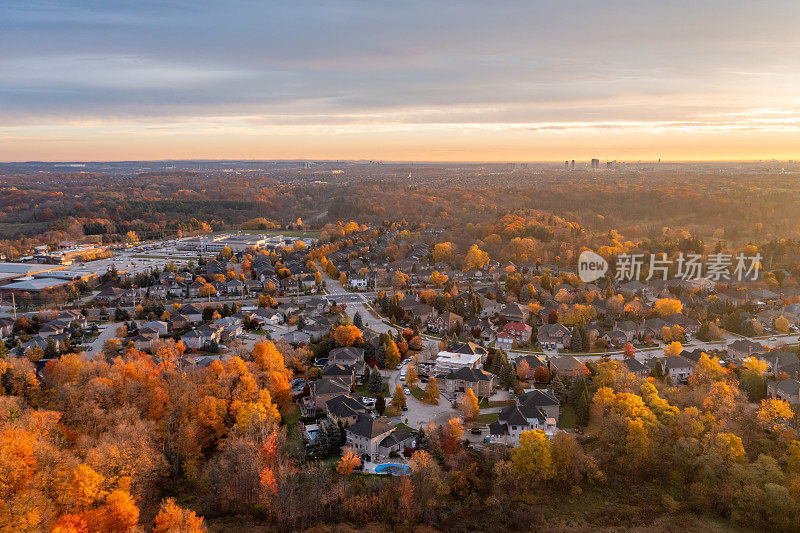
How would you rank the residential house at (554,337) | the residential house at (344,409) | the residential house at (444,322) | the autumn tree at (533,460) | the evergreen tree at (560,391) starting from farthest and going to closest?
the residential house at (444,322), the residential house at (554,337), the evergreen tree at (560,391), the residential house at (344,409), the autumn tree at (533,460)

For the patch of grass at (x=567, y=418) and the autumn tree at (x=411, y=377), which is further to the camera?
the autumn tree at (x=411, y=377)

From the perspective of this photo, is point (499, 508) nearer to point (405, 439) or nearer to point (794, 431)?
point (405, 439)

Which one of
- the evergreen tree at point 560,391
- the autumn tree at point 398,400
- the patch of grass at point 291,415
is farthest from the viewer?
the evergreen tree at point 560,391

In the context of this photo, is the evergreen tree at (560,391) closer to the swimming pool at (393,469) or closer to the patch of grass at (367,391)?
the patch of grass at (367,391)

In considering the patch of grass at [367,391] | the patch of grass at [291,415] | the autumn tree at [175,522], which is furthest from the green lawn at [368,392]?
the autumn tree at [175,522]

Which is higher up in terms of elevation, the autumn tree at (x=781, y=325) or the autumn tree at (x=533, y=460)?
the autumn tree at (x=781, y=325)

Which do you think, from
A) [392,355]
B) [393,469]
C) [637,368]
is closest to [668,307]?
[637,368]

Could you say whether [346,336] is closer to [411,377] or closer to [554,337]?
[411,377]

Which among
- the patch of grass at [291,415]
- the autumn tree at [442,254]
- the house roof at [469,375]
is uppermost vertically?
the autumn tree at [442,254]

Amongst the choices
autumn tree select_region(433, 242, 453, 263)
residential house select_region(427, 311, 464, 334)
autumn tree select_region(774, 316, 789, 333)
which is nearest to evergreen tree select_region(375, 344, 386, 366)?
residential house select_region(427, 311, 464, 334)
